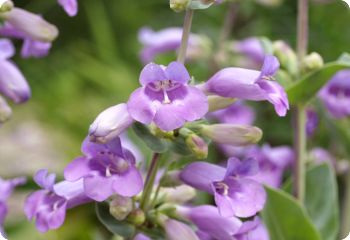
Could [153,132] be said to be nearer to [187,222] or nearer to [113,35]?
[187,222]

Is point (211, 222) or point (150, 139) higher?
point (150, 139)

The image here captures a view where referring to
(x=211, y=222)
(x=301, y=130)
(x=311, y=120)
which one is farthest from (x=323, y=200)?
(x=211, y=222)

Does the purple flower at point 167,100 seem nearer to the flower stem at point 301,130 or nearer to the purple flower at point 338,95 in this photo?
the flower stem at point 301,130

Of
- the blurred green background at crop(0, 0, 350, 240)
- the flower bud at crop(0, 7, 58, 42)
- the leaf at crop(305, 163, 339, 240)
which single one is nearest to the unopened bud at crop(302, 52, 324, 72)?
the leaf at crop(305, 163, 339, 240)

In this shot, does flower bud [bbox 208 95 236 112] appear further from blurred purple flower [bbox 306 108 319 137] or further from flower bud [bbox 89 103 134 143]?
blurred purple flower [bbox 306 108 319 137]

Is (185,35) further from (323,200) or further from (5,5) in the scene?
(323,200)

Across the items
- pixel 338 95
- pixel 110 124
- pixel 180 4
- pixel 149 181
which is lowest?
pixel 338 95

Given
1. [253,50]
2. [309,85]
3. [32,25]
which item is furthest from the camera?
[253,50]

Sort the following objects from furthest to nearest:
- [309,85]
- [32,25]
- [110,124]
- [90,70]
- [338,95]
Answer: [90,70] → [338,95] → [309,85] → [32,25] → [110,124]
